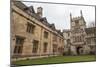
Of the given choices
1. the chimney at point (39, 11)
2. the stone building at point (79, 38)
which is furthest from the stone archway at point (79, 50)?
the chimney at point (39, 11)

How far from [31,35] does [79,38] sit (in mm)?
750

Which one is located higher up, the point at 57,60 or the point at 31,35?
the point at 31,35

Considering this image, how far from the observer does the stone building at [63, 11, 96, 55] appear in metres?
2.84

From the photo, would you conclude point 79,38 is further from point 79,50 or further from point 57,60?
point 57,60

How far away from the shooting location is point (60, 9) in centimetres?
279

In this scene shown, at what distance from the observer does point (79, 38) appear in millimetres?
2885

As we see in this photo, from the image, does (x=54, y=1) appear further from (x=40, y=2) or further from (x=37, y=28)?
(x=37, y=28)

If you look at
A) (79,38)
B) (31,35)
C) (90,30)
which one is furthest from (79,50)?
(31,35)

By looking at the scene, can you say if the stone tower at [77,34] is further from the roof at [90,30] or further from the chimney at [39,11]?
the chimney at [39,11]

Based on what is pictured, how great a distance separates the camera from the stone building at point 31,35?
2527 millimetres

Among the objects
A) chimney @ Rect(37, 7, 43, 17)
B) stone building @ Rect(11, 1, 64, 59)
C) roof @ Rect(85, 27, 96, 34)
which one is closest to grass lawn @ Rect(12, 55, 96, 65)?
stone building @ Rect(11, 1, 64, 59)

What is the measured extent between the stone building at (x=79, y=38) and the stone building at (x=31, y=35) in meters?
0.11

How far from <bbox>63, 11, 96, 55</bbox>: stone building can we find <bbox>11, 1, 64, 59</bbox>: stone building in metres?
0.11

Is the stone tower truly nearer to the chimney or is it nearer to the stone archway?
the stone archway
